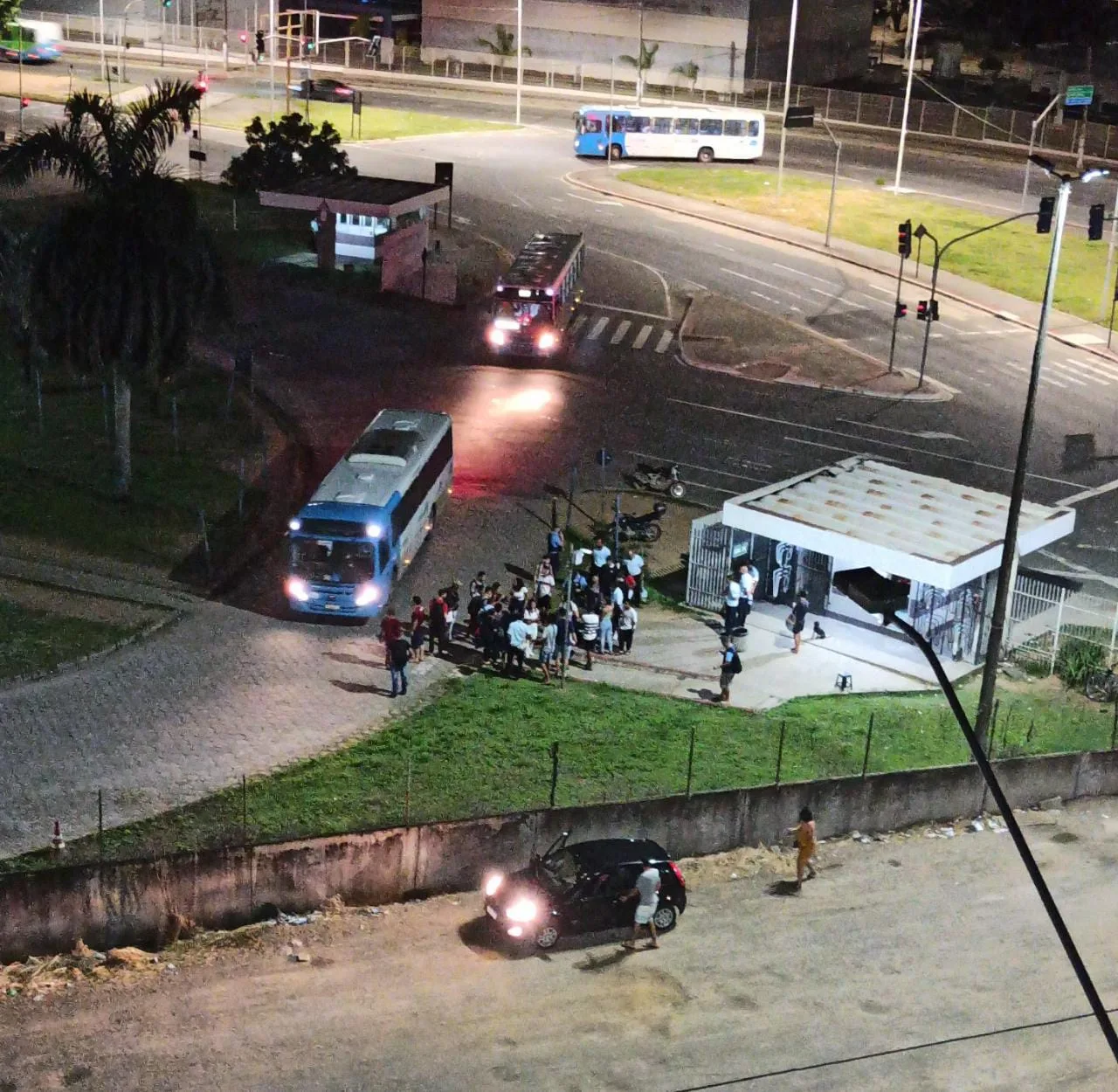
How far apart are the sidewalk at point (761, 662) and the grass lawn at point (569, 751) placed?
2.30 feet

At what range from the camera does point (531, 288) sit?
52.2m

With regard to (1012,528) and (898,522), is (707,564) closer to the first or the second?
(898,522)

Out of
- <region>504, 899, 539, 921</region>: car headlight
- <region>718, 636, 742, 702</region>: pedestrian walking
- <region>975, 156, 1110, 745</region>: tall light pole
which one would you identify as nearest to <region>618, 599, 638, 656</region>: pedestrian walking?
<region>718, 636, 742, 702</region>: pedestrian walking

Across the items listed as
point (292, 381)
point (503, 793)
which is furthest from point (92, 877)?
point (292, 381)

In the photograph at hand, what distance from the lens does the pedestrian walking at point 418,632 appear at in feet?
105

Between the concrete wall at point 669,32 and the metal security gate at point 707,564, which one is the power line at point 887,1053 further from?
the concrete wall at point 669,32

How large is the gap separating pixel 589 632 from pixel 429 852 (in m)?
8.76

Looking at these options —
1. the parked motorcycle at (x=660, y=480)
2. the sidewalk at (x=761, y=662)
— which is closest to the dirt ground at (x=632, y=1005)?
the sidewalk at (x=761, y=662)

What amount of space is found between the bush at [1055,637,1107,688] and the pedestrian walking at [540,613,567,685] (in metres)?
9.88

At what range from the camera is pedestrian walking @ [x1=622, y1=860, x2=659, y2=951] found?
79.4ft

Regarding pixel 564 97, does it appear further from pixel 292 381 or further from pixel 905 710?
pixel 905 710

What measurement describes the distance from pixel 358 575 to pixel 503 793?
798 cm

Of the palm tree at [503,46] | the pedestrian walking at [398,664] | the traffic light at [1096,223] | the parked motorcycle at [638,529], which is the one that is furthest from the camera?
the palm tree at [503,46]

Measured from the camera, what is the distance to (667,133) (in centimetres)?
7938
